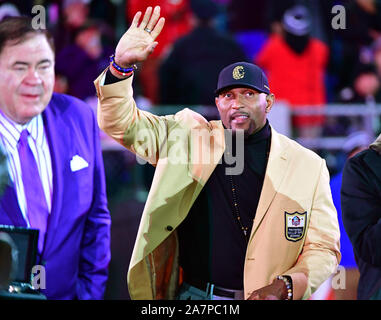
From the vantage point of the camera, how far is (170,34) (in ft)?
22.6

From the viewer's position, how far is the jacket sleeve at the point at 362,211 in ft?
12.1

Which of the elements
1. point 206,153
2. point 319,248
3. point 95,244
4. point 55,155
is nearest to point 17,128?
point 55,155

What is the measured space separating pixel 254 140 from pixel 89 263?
3.40 ft

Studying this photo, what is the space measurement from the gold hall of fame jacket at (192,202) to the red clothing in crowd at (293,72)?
3070 mm

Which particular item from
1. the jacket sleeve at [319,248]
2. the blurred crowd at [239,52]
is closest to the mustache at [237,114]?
the jacket sleeve at [319,248]

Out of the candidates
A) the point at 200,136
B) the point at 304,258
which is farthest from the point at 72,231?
the point at 304,258

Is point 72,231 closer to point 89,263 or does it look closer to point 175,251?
point 89,263

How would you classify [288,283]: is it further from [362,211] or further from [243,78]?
[243,78]

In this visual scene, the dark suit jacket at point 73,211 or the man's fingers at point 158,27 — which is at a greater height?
the man's fingers at point 158,27

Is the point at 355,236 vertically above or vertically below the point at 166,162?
below

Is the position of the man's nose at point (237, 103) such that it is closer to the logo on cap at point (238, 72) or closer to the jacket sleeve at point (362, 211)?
the logo on cap at point (238, 72)

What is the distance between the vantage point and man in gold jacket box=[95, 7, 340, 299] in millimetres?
3480
